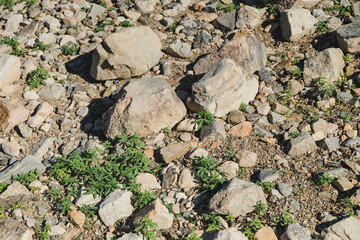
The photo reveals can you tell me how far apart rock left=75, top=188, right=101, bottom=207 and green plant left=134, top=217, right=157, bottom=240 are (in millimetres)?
716

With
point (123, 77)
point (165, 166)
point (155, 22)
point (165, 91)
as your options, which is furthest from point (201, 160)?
point (155, 22)

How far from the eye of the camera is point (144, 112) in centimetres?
555

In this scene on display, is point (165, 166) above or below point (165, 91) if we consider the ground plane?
below

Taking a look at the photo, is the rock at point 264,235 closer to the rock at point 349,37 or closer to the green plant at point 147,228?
the green plant at point 147,228

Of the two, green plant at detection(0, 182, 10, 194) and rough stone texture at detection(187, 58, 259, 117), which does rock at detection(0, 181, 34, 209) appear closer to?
green plant at detection(0, 182, 10, 194)

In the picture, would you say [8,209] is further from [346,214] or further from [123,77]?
[346,214]

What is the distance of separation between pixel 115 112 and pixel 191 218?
1.77 m

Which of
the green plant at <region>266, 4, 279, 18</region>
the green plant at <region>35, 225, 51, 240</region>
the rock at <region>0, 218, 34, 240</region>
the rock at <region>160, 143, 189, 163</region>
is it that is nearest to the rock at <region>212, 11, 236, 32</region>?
the green plant at <region>266, 4, 279, 18</region>

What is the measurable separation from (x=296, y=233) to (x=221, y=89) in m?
2.16

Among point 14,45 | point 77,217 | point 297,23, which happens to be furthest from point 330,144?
point 14,45

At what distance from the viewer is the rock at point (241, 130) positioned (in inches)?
223

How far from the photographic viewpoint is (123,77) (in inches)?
258

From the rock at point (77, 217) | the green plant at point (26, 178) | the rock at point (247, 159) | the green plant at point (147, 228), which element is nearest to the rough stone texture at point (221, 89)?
the rock at point (247, 159)

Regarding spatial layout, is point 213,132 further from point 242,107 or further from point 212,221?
point 212,221
